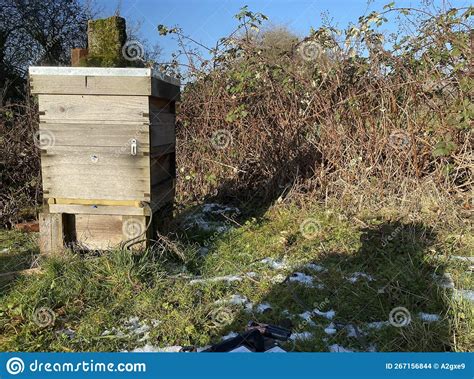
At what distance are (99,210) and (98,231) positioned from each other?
236mm

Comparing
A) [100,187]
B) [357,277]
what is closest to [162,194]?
[100,187]

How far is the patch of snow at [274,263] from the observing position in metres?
4.16

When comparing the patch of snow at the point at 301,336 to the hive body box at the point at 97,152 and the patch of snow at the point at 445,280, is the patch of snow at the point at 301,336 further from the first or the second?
the hive body box at the point at 97,152

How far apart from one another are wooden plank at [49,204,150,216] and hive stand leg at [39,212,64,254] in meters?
0.07

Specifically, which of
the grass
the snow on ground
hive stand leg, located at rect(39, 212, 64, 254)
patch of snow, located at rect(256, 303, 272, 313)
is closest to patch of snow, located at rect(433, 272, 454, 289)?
the grass

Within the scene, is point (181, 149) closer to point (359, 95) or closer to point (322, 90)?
point (322, 90)

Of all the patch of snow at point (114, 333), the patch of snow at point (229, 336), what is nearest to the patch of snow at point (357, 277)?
the patch of snow at point (229, 336)

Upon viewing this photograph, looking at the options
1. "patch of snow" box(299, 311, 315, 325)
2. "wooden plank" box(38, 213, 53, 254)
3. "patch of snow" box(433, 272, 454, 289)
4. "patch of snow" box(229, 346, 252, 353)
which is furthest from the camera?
"wooden plank" box(38, 213, 53, 254)

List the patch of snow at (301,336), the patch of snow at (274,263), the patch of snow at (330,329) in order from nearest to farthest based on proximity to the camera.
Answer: the patch of snow at (301,336) < the patch of snow at (330,329) < the patch of snow at (274,263)

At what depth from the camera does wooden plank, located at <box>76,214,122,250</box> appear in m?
3.88

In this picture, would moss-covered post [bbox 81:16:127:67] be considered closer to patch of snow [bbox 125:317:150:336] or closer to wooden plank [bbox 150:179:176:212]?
wooden plank [bbox 150:179:176:212]

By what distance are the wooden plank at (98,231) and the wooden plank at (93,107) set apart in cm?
90

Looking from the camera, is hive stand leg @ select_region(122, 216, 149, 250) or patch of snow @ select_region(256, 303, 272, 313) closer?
patch of snow @ select_region(256, 303, 272, 313)

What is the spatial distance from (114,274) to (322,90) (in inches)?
160
